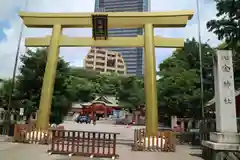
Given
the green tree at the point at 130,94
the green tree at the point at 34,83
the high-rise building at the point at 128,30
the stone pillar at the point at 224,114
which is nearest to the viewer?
the stone pillar at the point at 224,114

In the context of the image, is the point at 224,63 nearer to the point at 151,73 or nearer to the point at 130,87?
the point at 151,73

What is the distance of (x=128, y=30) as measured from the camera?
94250 mm

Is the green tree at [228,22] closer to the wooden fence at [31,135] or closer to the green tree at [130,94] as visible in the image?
the wooden fence at [31,135]

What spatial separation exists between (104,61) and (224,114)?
9182 centimetres

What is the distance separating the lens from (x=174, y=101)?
22.4 metres

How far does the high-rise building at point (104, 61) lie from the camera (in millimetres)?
98438

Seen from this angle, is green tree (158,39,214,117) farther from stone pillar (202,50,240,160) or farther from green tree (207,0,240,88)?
stone pillar (202,50,240,160)

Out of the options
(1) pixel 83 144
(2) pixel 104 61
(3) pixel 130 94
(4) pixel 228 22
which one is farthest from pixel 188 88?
(2) pixel 104 61

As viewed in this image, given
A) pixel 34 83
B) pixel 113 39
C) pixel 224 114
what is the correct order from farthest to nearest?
pixel 34 83, pixel 113 39, pixel 224 114

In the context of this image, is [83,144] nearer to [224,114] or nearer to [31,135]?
[31,135]

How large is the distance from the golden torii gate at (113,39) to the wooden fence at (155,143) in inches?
31.1

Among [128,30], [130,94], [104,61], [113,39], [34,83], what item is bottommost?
[34,83]

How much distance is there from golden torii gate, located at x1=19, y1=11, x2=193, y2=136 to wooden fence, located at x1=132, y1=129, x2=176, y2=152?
789 mm

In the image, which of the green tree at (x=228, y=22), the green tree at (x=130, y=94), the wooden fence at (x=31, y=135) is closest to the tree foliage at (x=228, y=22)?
the green tree at (x=228, y=22)
